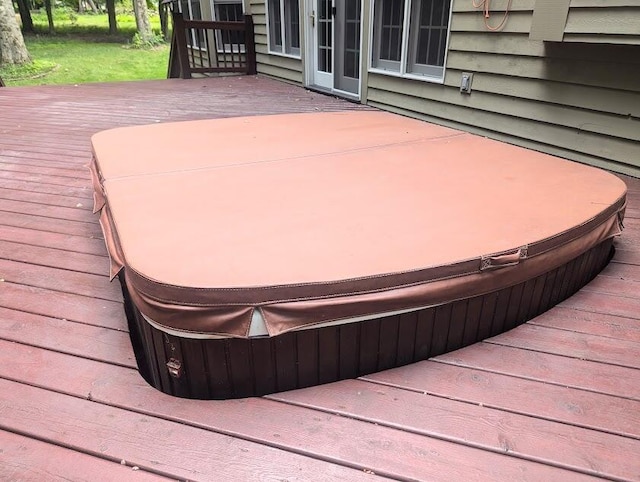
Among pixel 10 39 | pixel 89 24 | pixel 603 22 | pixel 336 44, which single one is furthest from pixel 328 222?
pixel 89 24

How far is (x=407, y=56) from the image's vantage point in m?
4.30

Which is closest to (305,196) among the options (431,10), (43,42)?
(431,10)

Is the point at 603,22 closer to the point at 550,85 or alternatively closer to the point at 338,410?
the point at 550,85

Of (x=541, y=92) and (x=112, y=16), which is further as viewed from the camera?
(x=112, y=16)

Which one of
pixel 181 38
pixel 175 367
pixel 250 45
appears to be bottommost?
pixel 175 367

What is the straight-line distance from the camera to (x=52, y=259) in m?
1.96

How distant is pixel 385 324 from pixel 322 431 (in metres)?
0.34

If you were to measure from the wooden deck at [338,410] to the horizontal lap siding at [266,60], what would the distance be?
522 cm

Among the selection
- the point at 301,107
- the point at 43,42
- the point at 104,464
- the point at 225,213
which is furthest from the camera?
the point at 43,42

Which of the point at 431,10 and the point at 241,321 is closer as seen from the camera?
the point at 241,321

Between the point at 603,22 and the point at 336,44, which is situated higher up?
the point at 603,22

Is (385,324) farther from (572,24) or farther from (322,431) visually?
(572,24)

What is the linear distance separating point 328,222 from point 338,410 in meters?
0.63

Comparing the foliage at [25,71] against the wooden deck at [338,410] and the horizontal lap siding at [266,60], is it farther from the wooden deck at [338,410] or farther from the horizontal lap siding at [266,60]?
the wooden deck at [338,410]
